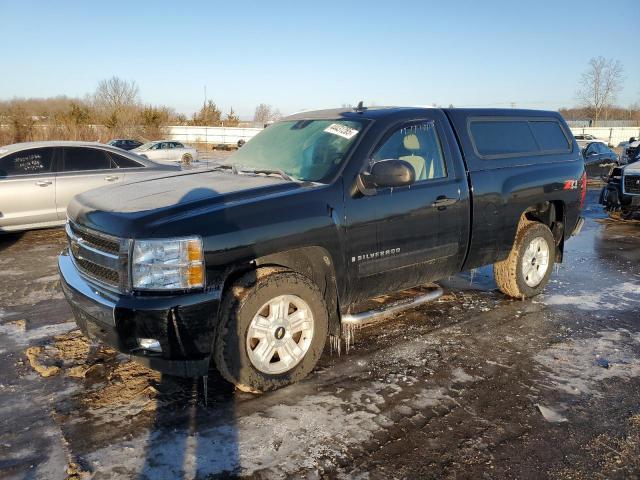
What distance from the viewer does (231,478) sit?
274 cm

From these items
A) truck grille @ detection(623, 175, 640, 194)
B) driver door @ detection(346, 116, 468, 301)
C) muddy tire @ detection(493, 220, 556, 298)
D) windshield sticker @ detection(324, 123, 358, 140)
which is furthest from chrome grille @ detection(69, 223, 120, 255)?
truck grille @ detection(623, 175, 640, 194)

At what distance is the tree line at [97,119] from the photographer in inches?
1341

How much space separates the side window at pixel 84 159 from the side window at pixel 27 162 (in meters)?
0.25

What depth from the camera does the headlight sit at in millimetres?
3148

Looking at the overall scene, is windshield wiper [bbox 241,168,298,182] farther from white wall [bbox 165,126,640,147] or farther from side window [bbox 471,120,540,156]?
white wall [bbox 165,126,640,147]

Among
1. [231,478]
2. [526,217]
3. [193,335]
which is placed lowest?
[231,478]

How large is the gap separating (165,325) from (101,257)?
70 centimetres

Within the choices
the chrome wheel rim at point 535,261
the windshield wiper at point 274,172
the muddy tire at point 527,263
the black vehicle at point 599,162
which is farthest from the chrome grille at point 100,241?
the black vehicle at point 599,162

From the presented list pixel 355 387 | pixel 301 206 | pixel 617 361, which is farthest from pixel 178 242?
pixel 617 361

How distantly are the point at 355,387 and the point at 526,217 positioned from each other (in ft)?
10.4

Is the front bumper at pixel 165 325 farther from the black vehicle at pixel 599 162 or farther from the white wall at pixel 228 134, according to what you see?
the white wall at pixel 228 134

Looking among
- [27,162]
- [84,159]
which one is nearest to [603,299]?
[84,159]

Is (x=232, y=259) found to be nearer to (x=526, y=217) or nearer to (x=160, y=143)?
(x=526, y=217)

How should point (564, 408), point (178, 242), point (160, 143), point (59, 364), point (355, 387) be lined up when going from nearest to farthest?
point (178, 242) < point (564, 408) < point (355, 387) < point (59, 364) < point (160, 143)
